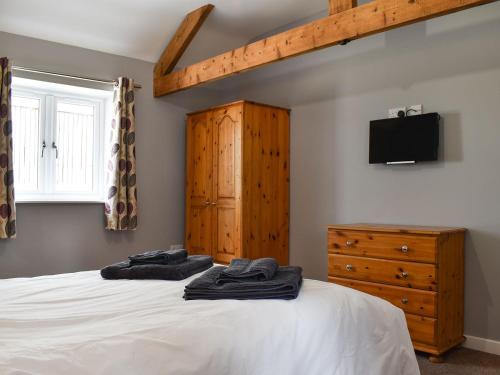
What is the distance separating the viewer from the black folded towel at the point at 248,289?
5.62ft

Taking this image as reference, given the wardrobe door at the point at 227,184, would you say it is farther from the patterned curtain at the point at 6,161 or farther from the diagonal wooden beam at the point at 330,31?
the patterned curtain at the point at 6,161

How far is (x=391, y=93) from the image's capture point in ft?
12.2

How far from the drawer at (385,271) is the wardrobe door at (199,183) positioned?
1517 mm

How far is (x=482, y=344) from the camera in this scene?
10.4 feet

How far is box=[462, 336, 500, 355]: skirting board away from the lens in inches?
123

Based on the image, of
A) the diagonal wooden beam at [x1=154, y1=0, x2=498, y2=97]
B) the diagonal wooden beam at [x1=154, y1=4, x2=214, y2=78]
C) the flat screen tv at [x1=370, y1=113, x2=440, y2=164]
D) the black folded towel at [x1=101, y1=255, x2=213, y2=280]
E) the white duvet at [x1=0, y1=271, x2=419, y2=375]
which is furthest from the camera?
the diagonal wooden beam at [x1=154, y1=4, x2=214, y2=78]

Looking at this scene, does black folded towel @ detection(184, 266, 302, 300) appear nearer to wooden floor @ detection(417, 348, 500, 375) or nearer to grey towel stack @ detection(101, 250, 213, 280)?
grey towel stack @ detection(101, 250, 213, 280)

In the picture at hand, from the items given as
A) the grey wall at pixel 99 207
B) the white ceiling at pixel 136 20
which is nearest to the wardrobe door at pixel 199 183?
the grey wall at pixel 99 207

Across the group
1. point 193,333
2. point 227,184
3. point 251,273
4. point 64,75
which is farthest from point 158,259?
point 64,75

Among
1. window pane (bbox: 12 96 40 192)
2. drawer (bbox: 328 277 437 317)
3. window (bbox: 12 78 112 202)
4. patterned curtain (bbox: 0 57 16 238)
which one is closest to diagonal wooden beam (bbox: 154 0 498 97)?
window (bbox: 12 78 112 202)

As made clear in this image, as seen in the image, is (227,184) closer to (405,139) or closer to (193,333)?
(405,139)

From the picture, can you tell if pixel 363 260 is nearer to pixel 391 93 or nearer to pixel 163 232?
pixel 391 93

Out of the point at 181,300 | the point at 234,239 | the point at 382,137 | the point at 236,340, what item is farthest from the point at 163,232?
the point at 236,340

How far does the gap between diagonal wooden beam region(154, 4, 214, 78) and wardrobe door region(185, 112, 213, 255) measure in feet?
1.85
